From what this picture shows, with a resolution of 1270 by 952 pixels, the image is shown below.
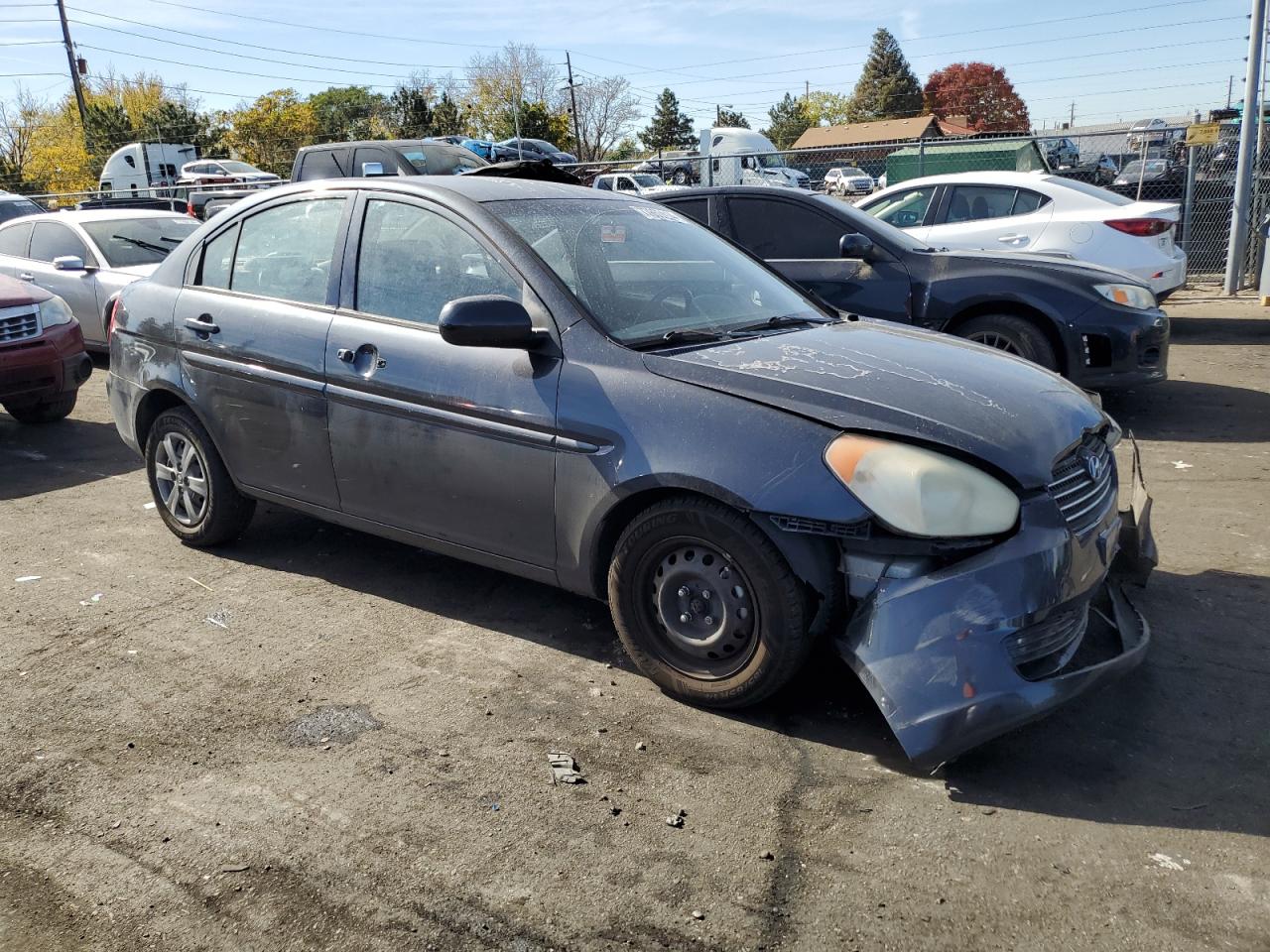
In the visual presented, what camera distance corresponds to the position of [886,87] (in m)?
101

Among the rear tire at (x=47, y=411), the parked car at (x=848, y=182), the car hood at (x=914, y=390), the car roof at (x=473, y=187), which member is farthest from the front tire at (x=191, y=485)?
the parked car at (x=848, y=182)

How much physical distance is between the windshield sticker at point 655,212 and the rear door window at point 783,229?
3037 millimetres

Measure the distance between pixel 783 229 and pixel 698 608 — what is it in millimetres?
5113

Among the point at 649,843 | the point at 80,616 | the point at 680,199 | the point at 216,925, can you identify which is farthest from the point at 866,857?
the point at 680,199

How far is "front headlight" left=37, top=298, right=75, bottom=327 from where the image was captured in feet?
25.8

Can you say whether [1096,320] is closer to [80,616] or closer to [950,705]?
[950,705]

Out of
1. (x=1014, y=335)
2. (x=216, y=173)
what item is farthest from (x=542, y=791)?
(x=216, y=173)

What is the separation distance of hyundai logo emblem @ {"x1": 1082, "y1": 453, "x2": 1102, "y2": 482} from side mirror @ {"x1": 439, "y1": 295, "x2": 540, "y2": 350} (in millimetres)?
1919

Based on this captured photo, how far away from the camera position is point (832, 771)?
3.16 meters

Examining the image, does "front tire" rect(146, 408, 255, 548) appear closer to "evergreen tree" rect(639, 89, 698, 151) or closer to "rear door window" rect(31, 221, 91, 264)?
"rear door window" rect(31, 221, 91, 264)

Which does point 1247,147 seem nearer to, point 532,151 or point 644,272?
point 644,272

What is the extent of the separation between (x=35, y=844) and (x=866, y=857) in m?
2.22

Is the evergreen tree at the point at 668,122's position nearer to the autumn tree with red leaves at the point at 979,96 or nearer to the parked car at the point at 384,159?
the autumn tree with red leaves at the point at 979,96

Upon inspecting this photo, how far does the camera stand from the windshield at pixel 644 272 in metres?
3.94
